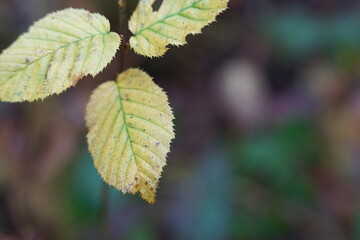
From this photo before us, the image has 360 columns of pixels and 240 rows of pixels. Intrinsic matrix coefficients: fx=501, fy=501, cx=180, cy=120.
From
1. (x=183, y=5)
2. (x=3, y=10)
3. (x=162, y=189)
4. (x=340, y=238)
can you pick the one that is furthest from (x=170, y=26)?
(x=3, y=10)

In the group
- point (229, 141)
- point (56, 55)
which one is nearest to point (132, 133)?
point (56, 55)

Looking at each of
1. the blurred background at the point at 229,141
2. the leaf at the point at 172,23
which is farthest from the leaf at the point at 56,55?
the blurred background at the point at 229,141

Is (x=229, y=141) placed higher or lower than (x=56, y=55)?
lower

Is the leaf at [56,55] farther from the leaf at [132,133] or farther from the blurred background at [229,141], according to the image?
the blurred background at [229,141]

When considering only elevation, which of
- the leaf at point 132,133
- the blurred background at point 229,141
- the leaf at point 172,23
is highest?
the leaf at point 172,23

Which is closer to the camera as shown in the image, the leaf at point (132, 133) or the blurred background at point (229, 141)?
the leaf at point (132, 133)

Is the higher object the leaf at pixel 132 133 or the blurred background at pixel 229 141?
the leaf at pixel 132 133

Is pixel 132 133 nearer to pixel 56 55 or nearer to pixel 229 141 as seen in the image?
pixel 56 55
